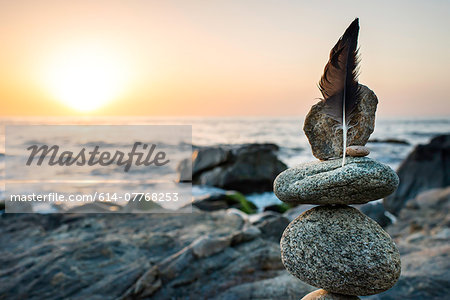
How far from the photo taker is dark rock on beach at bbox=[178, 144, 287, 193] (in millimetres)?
17344

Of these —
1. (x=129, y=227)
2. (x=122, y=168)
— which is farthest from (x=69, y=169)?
(x=129, y=227)

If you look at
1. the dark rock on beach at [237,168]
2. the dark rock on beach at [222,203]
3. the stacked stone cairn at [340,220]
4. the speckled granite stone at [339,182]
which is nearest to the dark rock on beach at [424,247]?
the stacked stone cairn at [340,220]

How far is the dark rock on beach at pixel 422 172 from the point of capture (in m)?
13.2

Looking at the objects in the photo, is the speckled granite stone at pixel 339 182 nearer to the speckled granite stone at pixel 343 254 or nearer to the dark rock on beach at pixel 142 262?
the speckled granite stone at pixel 343 254

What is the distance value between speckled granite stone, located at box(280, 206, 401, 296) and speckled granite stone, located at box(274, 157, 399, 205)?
0.23 metres

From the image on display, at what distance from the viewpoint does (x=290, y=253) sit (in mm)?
3238

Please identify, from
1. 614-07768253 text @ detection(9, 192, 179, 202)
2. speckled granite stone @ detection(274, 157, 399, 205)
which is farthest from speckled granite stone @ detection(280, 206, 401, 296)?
614-07768253 text @ detection(9, 192, 179, 202)

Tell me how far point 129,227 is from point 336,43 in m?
6.91

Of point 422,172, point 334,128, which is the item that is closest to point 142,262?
point 334,128

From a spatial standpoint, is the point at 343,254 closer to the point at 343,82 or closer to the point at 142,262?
the point at 343,82

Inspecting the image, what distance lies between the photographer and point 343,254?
300cm

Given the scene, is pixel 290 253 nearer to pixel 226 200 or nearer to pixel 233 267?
pixel 233 267

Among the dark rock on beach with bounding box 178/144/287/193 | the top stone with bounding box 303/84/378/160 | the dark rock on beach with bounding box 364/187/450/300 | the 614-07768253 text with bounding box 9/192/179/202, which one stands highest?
the top stone with bounding box 303/84/378/160

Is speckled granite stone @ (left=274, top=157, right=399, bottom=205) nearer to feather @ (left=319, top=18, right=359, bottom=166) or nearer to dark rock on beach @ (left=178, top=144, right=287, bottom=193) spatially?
feather @ (left=319, top=18, right=359, bottom=166)
